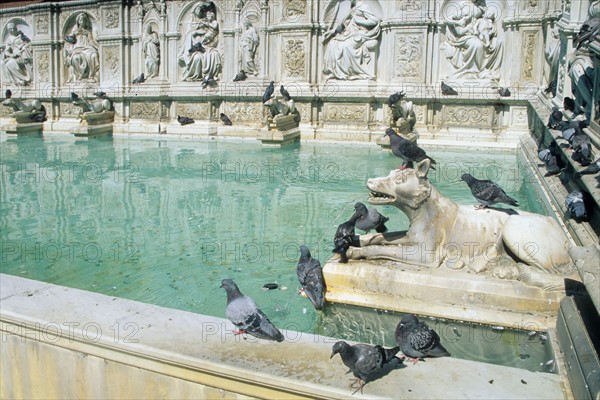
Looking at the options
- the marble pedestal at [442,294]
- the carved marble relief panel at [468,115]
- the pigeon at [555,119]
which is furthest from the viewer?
the carved marble relief panel at [468,115]

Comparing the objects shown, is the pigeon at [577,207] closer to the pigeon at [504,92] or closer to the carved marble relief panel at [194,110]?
the pigeon at [504,92]

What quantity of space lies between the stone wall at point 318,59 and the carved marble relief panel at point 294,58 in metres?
0.02

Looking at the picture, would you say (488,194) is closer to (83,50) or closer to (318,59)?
(318,59)

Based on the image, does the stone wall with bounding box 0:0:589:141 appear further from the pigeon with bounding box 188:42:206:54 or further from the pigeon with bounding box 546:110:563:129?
the pigeon with bounding box 546:110:563:129

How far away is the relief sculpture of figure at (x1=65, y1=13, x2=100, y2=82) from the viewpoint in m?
16.7

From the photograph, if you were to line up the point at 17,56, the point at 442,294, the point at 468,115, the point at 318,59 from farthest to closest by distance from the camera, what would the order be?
the point at 17,56 → the point at 318,59 → the point at 468,115 → the point at 442,294

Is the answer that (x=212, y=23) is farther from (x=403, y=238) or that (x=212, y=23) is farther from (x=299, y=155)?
(x=403, y=238)

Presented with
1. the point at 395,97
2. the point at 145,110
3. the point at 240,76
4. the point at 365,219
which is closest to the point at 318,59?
the point at 240,76

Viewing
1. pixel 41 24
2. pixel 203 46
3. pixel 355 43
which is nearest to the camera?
pixel 355 43

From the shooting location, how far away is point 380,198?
4.62 meters

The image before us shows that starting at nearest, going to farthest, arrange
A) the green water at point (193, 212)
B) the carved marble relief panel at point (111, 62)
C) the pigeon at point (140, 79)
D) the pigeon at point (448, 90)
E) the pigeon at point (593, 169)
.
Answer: the pigeon at point (593, 169) → the green water at point (193, 212) → the pigeon at point (448, 90) → the pigeon at point (140, 79) → the carved marble relief panel at point (111, 62)

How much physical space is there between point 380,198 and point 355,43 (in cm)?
933

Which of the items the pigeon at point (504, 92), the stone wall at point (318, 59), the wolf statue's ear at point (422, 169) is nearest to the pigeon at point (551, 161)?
the wolf statue's ear at point (422, 169)

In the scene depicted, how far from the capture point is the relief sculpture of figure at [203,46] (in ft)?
49.1
